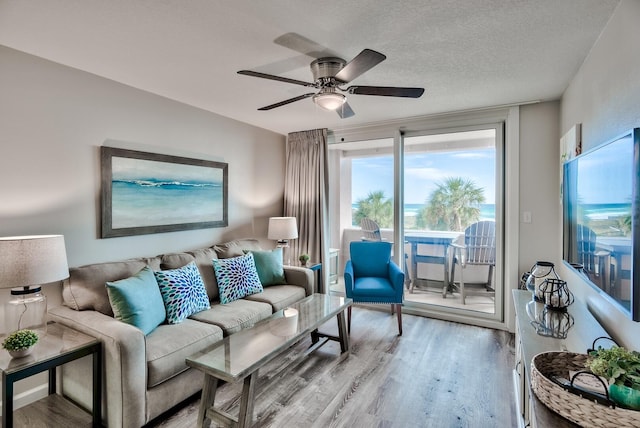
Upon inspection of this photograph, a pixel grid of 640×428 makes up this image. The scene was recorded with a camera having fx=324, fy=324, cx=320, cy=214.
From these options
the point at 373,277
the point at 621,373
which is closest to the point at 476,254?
the point at 373,277

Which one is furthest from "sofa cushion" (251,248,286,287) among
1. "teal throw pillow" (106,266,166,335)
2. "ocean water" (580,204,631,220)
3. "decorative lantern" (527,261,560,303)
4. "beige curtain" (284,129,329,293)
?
"ocean water" (580,204,631,220)

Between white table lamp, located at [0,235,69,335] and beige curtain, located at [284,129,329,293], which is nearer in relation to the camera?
white table lamp, located at [0,235,69,335]

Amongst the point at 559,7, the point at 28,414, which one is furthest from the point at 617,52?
the point at 28,414

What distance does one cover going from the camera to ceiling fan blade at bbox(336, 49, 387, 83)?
5.56 feet

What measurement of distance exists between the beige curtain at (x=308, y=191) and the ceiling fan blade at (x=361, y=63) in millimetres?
2370

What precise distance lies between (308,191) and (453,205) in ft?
6.20

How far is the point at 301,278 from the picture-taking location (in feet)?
12.0

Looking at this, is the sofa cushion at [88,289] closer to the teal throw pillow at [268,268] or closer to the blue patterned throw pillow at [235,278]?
the blue patterned throw pillow at [235,278]

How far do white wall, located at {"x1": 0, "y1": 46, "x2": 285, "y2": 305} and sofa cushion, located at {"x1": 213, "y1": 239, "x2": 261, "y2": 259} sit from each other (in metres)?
0.25

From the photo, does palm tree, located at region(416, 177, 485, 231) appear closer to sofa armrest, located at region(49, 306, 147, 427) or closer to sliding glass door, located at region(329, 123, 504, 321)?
sliding glass door, located at region(329, 123, 504, 321)

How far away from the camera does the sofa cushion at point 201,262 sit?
9.58 ft

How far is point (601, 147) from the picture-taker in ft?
5.18

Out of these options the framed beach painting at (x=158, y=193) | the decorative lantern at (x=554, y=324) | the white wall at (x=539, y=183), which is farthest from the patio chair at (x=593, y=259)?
the framed beach painting at (x=158, y=193)

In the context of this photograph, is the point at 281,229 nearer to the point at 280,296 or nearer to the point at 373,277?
the point at 280,296
